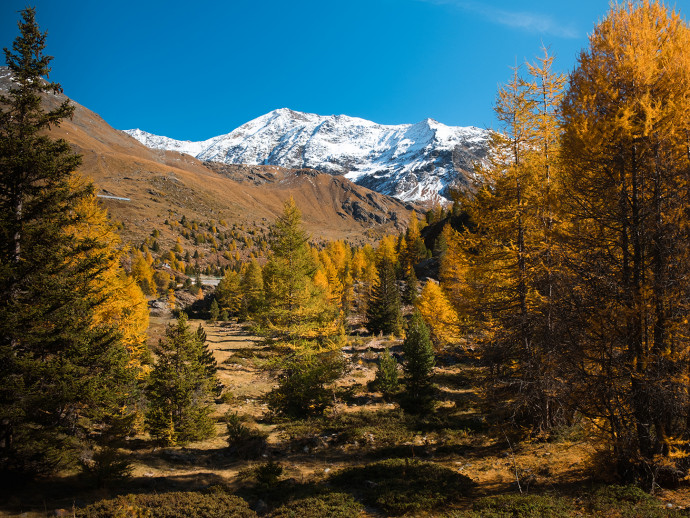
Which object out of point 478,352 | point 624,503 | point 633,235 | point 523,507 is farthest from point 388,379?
point 633,235

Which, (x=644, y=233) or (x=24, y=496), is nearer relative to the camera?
(x=644, y=233)

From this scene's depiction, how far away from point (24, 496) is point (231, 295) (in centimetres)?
6328

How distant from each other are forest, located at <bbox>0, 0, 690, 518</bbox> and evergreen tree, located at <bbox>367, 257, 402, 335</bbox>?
887 inches

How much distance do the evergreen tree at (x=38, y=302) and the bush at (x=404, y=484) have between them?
26.8 ft

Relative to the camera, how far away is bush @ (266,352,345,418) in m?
17.6

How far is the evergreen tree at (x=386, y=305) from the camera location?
40969 millimetres

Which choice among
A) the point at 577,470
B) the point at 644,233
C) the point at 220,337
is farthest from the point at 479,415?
the point at 220,337

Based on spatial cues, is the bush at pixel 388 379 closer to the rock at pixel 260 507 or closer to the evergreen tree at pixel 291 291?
the evergreen tree at pixel 291 291

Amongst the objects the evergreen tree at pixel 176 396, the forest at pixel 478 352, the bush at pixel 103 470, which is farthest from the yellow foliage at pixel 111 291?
the bush at pixel 103 470

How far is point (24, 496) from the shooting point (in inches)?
328

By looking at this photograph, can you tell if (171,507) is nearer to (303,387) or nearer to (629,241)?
(303,387)

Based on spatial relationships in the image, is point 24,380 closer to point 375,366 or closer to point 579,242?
point 579,242

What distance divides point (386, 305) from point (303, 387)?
24934mm

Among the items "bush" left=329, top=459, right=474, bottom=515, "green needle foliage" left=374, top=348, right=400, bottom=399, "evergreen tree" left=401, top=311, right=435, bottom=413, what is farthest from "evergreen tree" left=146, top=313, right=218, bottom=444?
"evergreen tree" left=401, top=311, right=435, bottom=413
